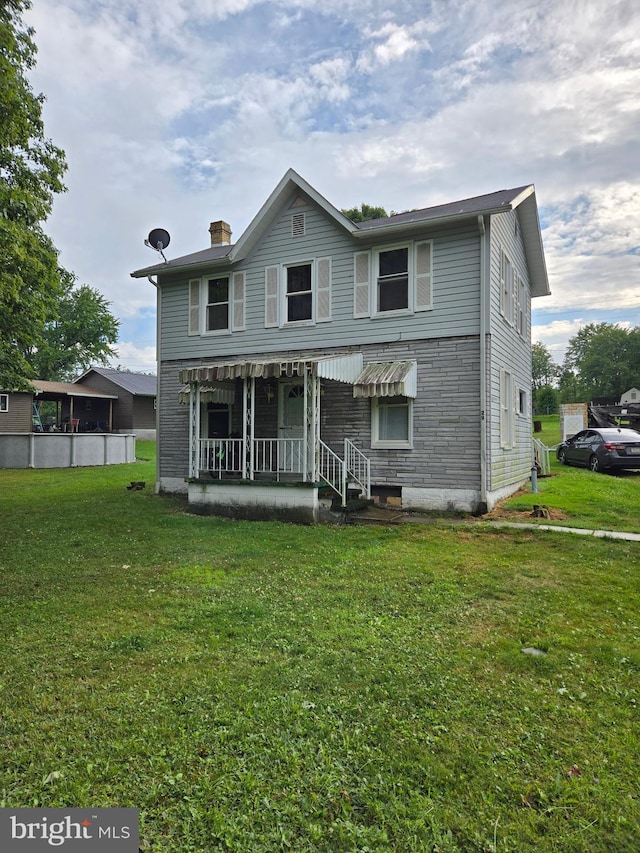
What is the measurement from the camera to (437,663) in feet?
12.0

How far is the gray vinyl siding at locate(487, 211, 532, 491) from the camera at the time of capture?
399 inches

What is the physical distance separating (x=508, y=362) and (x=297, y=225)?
6.01m

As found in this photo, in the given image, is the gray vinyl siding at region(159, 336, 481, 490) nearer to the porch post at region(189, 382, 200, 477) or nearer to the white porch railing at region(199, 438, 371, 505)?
the white porch railing at region(199, 438, 371, 505)

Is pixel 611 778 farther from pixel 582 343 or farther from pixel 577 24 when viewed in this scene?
pixel 582 343

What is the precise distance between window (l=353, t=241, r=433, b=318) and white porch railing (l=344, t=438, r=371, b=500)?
301 cm

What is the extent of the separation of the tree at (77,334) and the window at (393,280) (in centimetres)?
4060

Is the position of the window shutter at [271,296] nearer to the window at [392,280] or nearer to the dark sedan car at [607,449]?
the window at [392,280]

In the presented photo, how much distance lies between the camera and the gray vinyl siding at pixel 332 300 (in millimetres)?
10102

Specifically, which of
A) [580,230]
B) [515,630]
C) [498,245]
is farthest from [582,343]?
[515,630]

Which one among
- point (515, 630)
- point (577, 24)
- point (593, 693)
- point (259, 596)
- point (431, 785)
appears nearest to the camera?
point (431, 785)

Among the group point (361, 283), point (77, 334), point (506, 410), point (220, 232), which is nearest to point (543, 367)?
point (77, 334)

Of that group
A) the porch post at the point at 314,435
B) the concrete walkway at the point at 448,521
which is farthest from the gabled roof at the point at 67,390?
the concrete walkway at the point at 448,521

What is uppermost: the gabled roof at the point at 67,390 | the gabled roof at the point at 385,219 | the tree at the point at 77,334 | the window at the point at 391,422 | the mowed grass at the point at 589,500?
the tree at the point at 77,334

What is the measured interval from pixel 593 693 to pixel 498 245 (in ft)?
31.6
